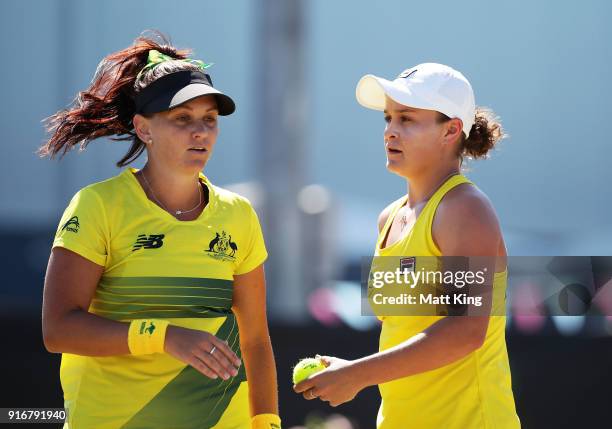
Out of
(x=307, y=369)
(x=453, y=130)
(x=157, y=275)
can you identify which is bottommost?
(x=307, y=369)

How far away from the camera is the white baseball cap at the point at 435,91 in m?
2.68

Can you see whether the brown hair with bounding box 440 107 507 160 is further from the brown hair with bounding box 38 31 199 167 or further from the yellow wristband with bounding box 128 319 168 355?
the yellow wristband with bounding box 128 319 168 355

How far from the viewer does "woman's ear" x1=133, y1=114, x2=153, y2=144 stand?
107 inches

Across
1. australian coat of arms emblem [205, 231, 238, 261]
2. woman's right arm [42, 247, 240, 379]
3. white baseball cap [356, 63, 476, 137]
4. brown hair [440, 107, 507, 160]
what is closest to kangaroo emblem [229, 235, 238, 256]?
australian coat of arms emblem [205, 231, 238, 261]

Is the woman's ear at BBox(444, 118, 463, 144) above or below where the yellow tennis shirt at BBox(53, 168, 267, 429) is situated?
above

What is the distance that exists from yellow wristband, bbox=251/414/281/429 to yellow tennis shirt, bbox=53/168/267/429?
0.45 ft

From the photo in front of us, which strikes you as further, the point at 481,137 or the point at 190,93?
the point at 481,137

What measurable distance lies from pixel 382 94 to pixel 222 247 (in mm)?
640

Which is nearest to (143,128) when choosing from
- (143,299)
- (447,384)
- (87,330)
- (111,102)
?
(111,102)

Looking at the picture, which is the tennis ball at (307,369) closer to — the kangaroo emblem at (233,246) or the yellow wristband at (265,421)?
the yellow wristband at (265,421)

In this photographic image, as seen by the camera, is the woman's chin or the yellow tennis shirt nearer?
the yellow tennis shirt

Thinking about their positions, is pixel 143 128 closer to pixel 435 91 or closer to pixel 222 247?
pixel 222 247

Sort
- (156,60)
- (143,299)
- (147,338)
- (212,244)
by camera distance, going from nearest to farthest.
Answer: (147,338) < (143,299) < (212,244) < (156,60)

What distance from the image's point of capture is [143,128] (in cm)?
274
